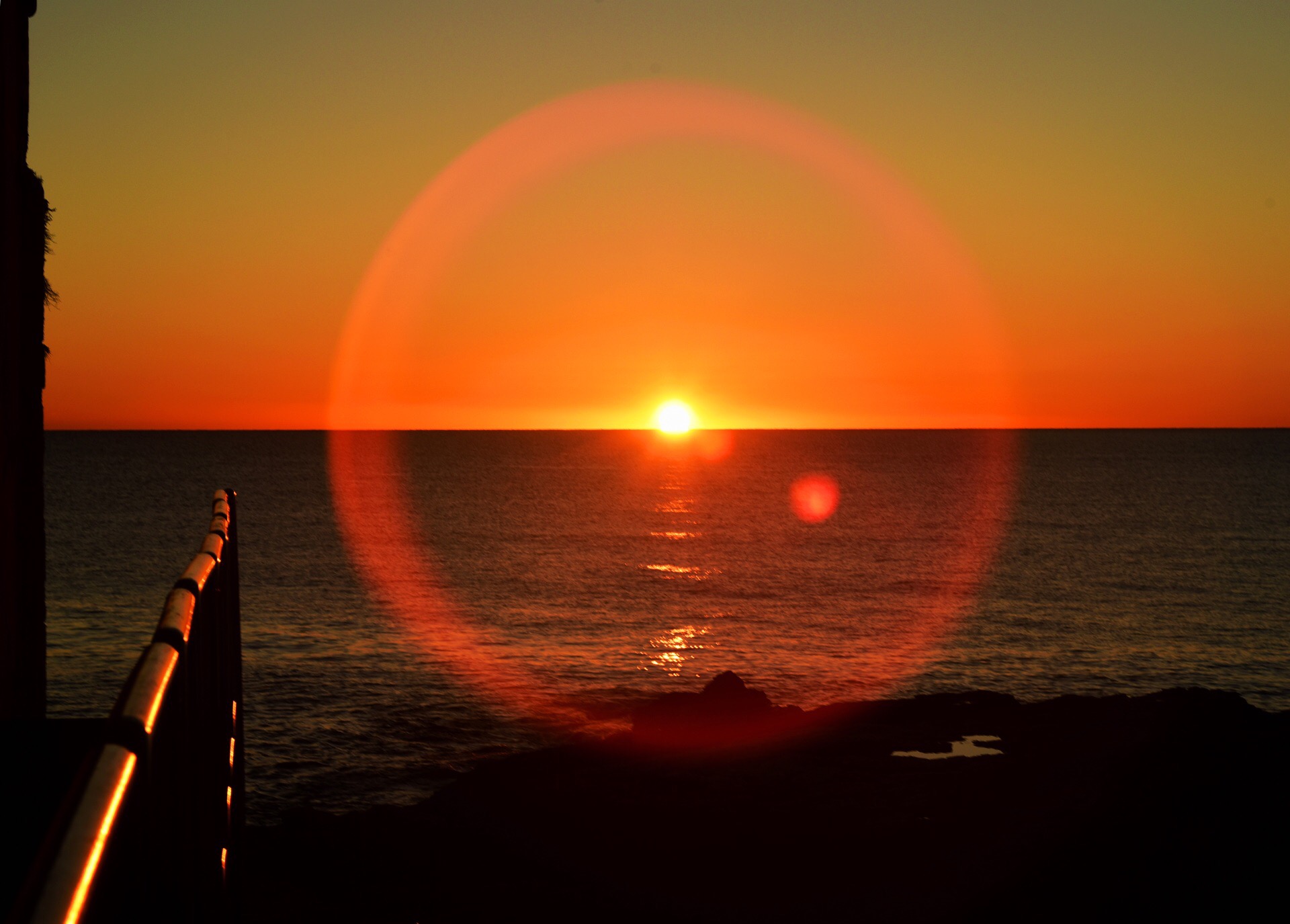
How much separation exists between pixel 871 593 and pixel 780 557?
20.1m

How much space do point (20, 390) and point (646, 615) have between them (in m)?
55.1

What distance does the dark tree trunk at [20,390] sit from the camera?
548cm

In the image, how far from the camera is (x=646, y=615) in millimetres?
60156

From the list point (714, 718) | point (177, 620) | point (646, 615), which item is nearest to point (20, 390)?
point (177, 620)

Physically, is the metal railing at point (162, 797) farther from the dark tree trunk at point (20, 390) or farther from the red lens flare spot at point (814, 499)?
the red lens flare spot at point (814, 499)

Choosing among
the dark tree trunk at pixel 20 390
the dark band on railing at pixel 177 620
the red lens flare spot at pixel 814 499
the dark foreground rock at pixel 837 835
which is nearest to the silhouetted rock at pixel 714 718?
the dark foreground rock at pixel 837 835

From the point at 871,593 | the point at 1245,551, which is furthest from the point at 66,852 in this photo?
the point at 1245,551

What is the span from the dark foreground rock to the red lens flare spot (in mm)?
95186

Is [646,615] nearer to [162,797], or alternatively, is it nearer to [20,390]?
[20,390]

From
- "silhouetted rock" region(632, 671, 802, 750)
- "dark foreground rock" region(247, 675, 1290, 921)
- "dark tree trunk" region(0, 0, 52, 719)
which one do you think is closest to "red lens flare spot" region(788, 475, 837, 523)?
"silhouetted rock" region(632, 671, 802, 750)

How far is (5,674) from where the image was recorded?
535 centimetres

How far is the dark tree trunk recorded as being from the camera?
5477 millimetres

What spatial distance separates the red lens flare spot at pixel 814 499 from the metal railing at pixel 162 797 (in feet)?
388

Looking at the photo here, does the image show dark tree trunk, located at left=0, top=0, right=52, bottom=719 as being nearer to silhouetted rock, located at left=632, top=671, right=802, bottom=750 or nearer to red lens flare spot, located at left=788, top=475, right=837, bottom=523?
silhouetted rock, located at left=632, top=671, right=802, bottom=750
